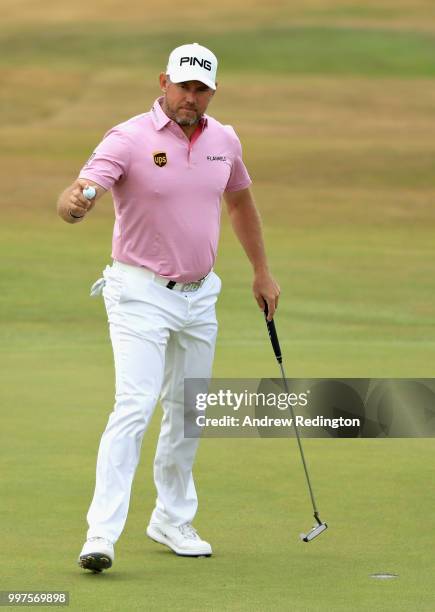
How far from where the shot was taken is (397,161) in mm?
28891

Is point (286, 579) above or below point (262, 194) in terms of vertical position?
below

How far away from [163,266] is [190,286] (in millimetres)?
157

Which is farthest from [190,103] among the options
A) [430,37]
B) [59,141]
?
[430,37]

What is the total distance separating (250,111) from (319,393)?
86.5 ft

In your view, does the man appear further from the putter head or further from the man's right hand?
the putter head

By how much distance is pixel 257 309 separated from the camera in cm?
1480

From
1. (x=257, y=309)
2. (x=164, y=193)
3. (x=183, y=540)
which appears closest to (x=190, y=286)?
(x=164, y=193)

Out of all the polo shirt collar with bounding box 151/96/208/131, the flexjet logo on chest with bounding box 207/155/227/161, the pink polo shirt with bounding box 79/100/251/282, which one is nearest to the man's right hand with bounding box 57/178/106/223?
the pink polo shirt with bounding box 79/100/251/282

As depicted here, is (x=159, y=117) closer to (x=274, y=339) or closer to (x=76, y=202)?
(x=76, y=202)

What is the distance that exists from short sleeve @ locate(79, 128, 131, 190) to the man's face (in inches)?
8.6

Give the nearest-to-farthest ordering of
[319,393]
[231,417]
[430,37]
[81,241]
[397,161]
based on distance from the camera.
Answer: [231,417] < [319,393] < [81,241] < [397,161] < [430,37]

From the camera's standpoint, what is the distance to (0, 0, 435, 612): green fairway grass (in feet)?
19.0

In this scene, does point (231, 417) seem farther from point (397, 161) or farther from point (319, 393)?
point (397, 161)

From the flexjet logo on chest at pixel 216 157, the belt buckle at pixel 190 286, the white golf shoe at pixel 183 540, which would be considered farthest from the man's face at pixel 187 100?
the white golf shoe at pixel 183 540
